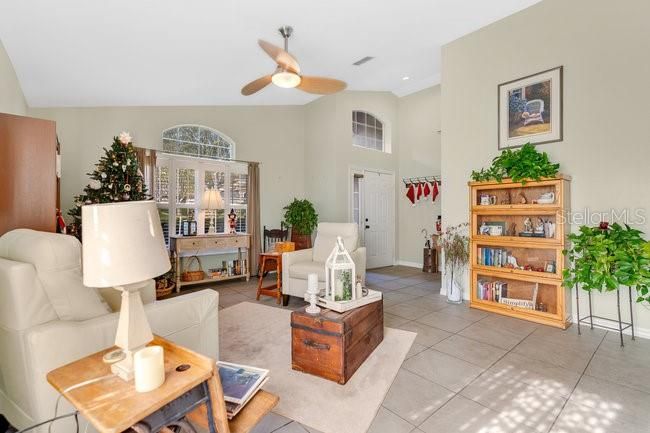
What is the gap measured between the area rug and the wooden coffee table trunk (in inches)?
2.6

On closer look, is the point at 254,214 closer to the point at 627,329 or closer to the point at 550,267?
the point at 550,267

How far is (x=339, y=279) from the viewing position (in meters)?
2.30

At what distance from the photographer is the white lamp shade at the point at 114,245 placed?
1.04 metres

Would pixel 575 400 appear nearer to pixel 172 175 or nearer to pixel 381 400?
pixel 381 400

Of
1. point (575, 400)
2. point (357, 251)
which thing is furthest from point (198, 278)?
point (575, 400)

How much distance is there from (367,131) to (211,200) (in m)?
3.38

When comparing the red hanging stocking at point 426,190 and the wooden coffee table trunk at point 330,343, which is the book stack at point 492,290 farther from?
the red hanging stocking at point 426,190

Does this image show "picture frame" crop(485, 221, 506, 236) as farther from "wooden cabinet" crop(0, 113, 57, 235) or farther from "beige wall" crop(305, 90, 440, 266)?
"wooden cabinet" crop(0, 113, 57, 235)

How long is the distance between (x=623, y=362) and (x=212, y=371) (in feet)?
9.72

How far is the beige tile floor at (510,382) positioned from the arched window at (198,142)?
13.1ft

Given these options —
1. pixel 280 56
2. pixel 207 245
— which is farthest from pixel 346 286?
pixel 207 245

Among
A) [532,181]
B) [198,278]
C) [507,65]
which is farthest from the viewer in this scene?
[198,278]

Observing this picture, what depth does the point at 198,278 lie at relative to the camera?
4770 mm
